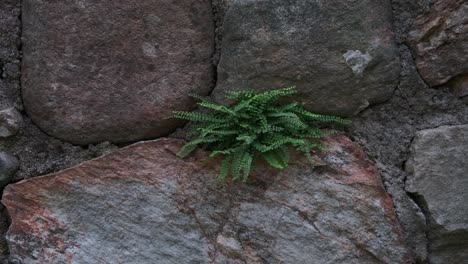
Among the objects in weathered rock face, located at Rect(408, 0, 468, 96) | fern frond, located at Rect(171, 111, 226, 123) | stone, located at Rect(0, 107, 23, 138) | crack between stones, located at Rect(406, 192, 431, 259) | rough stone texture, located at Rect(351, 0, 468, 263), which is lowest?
stone, located at Rect(0, 107, 23, 138)

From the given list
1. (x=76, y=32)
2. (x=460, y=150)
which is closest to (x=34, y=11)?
(x=76, y=32)

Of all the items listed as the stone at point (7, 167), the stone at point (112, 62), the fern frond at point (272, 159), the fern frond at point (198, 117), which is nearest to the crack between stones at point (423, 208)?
the fern frond at point (272, 159)

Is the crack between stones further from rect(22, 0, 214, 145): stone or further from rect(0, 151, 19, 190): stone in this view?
rect(0, 151, 19, 190): stone

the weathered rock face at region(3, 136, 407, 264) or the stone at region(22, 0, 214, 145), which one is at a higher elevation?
the stone at region(22, 0, 214, 145)

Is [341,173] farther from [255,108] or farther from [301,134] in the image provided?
[255,108]

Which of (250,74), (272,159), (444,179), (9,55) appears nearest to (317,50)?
(250,74)

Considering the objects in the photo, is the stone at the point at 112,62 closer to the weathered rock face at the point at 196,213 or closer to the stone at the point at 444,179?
the weathered rock face at the point at 196,213

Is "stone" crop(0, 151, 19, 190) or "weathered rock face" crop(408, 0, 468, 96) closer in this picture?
"weathered rock face" crop(408, 0, 468, 96)

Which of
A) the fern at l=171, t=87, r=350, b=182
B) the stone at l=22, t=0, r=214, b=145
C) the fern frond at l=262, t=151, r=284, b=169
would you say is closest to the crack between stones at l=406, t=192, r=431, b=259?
the fern at l=171, t=87, r=350, b=182
